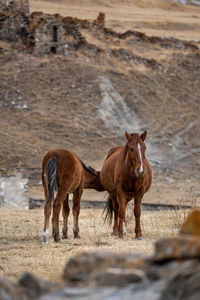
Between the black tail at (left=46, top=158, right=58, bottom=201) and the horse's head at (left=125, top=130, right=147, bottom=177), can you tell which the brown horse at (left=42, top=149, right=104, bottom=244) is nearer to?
the black tail at (left=46, top=158, right=58, bottom=201)

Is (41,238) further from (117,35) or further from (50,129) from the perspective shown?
(117,35)

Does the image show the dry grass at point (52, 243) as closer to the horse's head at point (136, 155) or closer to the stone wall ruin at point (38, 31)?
the horse's head at point (136, 155)

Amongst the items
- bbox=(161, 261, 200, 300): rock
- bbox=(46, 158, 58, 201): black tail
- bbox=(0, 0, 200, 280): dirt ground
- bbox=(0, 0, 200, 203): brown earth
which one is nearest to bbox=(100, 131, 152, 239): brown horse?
bbox=(46, 158, 58, 201): black tail

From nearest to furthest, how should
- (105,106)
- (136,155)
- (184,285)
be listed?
1. (184,285)
2. (136,155)
3. (105,106)

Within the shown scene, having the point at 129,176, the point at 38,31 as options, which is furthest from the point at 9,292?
the point at 38,31

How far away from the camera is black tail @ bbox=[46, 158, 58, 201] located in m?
11.2

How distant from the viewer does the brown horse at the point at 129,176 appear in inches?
433

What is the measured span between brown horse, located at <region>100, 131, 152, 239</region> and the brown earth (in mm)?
10015

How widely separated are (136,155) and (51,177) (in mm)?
1678

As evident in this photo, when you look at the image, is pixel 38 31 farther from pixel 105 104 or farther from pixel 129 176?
pixel 129 176

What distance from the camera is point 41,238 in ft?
37.8

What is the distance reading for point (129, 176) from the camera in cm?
1148

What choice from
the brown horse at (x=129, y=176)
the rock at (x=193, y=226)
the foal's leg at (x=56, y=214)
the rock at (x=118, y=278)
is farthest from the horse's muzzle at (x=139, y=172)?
the rock at (x=118, y=278)

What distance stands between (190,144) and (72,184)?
2013 centimetres
